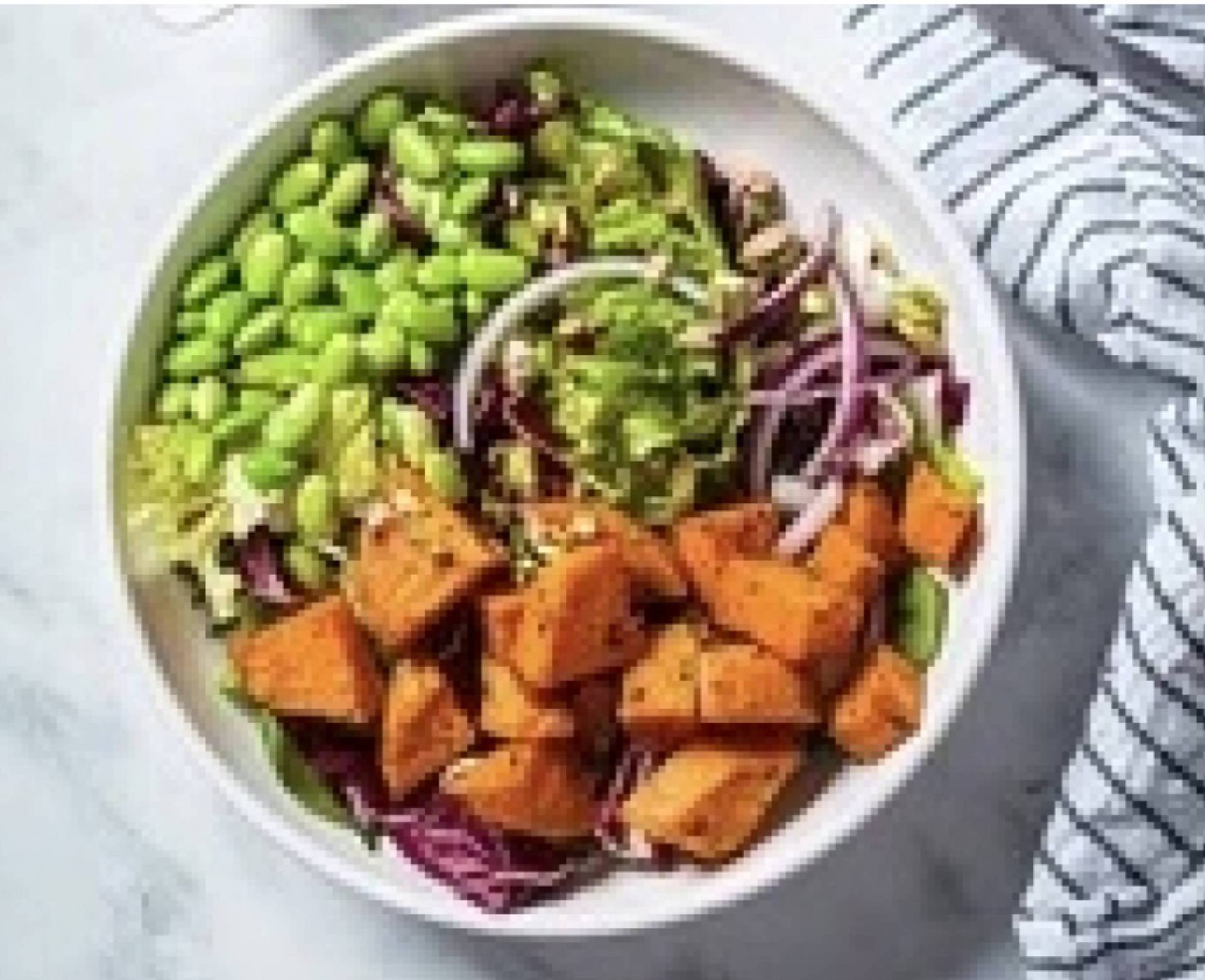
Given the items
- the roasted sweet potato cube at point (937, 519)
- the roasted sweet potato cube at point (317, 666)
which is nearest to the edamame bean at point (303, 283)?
the roasted sweet potato cube at point (317, 666)

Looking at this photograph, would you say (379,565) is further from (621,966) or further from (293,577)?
A: (621,966)

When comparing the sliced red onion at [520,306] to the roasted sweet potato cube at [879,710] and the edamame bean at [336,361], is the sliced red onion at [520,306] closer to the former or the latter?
the edamame bean at [336,361]

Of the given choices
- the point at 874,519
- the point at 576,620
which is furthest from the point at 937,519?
the point at 576,620

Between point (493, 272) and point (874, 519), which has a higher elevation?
point (493, 272)

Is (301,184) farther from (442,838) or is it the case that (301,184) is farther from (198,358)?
(442,838)

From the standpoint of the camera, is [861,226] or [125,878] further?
[125,878]

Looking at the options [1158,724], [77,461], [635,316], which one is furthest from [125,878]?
[1158,724]
